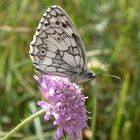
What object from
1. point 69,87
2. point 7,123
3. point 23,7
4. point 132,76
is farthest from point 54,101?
point 23,7

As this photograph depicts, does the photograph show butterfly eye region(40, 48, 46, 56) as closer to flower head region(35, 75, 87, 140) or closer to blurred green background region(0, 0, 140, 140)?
flower head region(35, 75, 87, 140)

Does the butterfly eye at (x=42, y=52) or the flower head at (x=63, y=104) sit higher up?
the butterfly eye at (x=42, y=52)

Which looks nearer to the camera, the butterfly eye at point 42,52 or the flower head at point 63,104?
the flower head at point 63,104

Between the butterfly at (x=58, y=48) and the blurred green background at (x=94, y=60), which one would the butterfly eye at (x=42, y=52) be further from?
the blurred green background at (x=94, y=60)

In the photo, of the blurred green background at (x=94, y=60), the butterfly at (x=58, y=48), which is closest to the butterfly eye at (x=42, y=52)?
the butterfly at (x=58, y=48)

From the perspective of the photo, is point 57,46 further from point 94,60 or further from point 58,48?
point 94,60
